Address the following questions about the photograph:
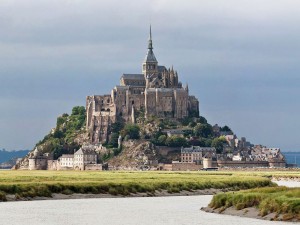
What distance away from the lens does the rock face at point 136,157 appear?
600ft

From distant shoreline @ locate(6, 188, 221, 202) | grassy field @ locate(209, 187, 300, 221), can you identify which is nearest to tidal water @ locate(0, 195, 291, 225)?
grassy field @ locate(209, 187, 300, 221)

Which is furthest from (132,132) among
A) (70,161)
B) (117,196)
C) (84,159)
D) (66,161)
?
(117,196)

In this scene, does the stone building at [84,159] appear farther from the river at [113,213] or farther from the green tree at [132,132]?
the river at [113,213]

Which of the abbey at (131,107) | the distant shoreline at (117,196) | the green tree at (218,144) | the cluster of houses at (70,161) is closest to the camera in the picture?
the distant shoreline at (117,196)

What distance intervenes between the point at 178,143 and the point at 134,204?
11514 cm

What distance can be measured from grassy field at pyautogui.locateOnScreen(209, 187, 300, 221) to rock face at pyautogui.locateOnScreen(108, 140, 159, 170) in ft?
383

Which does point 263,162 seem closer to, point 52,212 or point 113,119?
point 113,119

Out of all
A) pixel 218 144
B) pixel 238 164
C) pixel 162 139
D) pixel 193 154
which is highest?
pixel 162 139

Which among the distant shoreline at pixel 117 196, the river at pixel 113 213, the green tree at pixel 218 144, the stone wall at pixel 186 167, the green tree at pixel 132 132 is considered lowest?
the river at pixel 113 213

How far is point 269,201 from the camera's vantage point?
57188 millimetres

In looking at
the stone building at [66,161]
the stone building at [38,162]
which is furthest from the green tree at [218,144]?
the stone building at [38,162]

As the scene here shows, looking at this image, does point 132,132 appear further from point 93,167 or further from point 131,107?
point 93,167

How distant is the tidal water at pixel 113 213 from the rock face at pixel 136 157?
103m

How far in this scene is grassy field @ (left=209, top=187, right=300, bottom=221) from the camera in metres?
54.2
